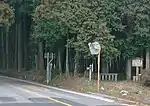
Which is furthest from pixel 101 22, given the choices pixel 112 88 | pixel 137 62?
pixel 112 88

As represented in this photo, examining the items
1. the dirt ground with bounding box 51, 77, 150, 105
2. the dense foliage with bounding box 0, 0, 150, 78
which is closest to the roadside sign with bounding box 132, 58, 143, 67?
the dense foliage with bounding box 0, 0, 150, 78

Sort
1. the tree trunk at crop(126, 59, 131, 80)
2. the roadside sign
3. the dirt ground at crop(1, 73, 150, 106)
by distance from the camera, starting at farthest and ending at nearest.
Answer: the tree trunk at crop(126, 59, 131, 80) → the roadside sign → the dirt ground at crop(1, 73, 150, 106)

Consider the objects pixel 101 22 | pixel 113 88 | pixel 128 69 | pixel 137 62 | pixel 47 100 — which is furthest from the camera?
pixel 128 69

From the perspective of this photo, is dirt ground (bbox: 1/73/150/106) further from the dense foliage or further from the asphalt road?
the dense foliage

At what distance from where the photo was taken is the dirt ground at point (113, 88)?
75.7ft

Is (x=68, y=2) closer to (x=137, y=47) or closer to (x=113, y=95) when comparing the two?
(x=137, y=47)

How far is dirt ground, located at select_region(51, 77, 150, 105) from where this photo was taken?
23.1m

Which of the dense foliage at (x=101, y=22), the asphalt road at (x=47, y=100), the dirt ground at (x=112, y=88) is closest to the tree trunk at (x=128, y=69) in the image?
the dense foliage at (x=101, y=22)

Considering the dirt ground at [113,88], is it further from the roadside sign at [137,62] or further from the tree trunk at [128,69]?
the tree trunk at [128,69]

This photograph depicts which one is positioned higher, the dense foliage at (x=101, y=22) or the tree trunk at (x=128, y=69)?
the dense foliage at (x=101, y=22)

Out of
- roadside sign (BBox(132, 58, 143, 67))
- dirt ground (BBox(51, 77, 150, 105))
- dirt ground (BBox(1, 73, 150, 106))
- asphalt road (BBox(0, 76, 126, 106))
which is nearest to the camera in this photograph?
asphalt road (BBox(0, 76, 126, 106))

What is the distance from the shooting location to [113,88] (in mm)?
26844

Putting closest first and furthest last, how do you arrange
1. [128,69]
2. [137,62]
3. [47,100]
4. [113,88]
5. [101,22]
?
[47,100], [113,88], [101,22], [137,62], [128,69]

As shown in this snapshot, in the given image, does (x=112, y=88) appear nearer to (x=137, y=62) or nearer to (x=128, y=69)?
(x=137, y=62)
